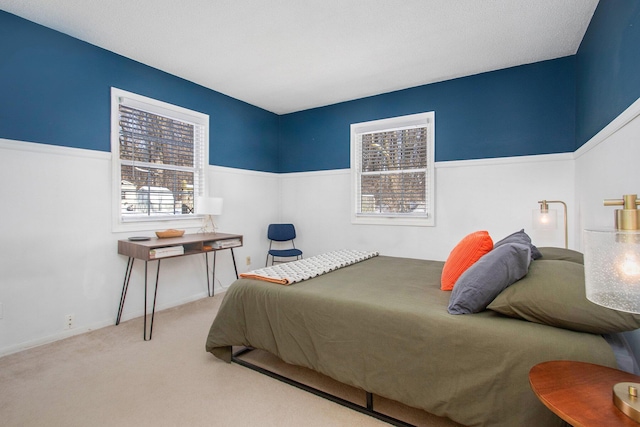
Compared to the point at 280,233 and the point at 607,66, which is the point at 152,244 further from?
the point at 607,66

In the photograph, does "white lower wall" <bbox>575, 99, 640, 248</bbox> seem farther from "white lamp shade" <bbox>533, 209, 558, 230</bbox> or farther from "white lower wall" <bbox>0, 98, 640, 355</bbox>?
"white lamp shade" <bbox>533, 209, 558, 230</bbox>

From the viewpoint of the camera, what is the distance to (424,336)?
1.56 m

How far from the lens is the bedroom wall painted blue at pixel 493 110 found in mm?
3271

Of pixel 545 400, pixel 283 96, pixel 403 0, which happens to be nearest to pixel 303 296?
pixel 545 400

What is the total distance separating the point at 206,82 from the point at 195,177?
116 centimetres

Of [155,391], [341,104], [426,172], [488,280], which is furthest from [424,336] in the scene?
[341,104]

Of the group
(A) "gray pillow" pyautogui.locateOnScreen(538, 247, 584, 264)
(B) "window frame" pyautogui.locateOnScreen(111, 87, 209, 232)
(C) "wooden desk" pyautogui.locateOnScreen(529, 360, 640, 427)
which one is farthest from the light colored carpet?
(A) "gray pillow" pyautogui.locateOnScreen(538, 247, 584, 264)

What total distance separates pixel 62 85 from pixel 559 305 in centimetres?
386

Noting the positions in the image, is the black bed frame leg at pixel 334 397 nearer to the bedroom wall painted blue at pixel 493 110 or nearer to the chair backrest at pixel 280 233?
the chair backrest at pixel 280 233

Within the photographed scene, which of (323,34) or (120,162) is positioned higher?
(323,34)

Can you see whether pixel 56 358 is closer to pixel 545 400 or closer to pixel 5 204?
pixel 5 204

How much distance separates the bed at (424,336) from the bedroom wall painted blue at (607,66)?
104 cm

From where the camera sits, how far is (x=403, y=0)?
2381 millimetres

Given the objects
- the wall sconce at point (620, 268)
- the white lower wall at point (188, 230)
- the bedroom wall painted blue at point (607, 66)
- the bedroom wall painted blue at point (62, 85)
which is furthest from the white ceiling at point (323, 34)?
the wall sconce at point (620, 268)
